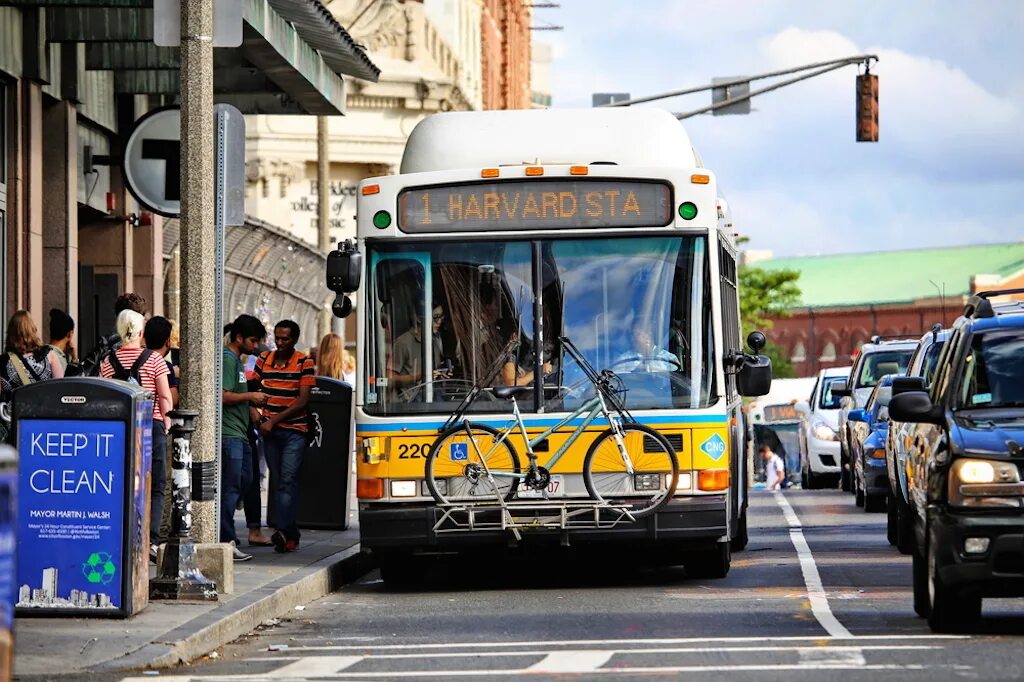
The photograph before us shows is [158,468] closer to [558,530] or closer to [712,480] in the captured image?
[558,530]

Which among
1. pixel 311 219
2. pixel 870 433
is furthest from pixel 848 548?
pixel 311 219

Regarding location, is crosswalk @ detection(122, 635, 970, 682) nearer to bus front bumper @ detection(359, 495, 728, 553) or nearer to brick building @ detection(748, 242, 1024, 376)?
bus front bumper @ detection(359, 495, 728, 553)

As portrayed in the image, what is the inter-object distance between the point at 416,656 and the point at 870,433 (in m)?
12.4

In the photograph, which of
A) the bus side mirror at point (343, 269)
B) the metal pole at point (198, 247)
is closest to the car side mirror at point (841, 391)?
the bus side mirror at point (343, 269)

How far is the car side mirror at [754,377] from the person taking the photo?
14656 millimetres

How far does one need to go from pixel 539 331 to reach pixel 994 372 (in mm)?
3668

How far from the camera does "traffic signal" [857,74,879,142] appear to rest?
2820 centimetres

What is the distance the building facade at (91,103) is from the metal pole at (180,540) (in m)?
5.37

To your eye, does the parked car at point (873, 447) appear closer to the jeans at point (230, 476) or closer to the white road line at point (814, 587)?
the white road line at point (814, 587)

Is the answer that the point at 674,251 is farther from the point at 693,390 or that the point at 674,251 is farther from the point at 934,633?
the point at 934,633

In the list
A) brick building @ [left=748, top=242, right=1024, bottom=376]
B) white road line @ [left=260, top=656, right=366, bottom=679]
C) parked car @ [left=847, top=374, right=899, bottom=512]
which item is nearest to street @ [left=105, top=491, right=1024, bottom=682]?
white road line @ [left=260, top=656, right=366, bottom=679]

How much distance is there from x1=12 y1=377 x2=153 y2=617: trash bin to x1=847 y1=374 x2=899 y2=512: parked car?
10568 mm

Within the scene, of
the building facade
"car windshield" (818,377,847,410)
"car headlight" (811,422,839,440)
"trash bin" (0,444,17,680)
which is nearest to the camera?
"trash bin" (0,444,17,680)

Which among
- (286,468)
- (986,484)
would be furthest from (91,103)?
(986,484)
